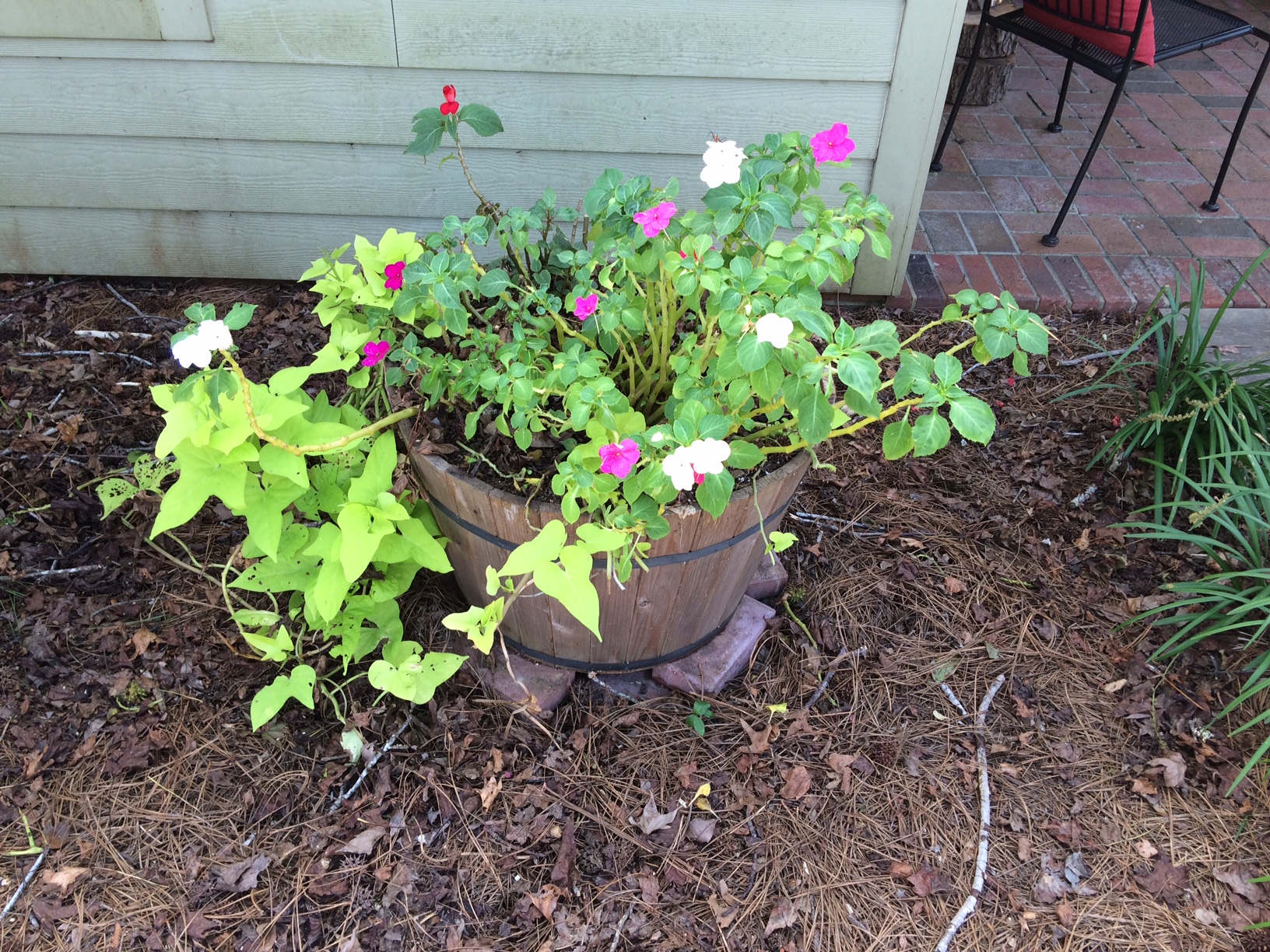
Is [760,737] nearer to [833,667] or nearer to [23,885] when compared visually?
[833,667]

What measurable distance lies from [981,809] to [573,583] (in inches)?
40.0

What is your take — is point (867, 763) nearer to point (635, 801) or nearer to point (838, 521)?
point (635, 801)

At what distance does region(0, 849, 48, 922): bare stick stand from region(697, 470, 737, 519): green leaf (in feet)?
4.56

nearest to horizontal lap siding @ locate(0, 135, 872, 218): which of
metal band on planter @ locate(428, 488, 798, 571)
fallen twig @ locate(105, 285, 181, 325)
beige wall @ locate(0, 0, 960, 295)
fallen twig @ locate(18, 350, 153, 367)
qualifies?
beige wall @ locate(0, 0, 960, 295)

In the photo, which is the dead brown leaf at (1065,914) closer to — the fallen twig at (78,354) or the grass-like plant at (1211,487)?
the grass-like plant at (1211,487)

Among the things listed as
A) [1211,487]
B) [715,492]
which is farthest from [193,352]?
[1211,487]

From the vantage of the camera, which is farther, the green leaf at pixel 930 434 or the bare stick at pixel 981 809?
the bare stick at pixel 981 809

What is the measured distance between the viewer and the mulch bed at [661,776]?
155 centimetres

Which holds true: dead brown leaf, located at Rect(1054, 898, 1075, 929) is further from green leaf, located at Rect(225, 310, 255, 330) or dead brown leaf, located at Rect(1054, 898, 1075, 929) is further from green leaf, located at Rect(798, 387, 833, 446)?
green leaf, located at Rect(225, 310, 255, 330)

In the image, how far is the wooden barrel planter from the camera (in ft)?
4.83

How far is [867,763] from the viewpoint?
178cm

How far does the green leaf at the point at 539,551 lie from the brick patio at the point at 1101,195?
1924 mm

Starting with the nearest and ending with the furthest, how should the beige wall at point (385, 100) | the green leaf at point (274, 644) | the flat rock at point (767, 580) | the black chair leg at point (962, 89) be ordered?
1. the green leaf at point (274, 644)
2. the flat rock at point (767, 580)
3. the beige wall at point (385, 100)
4. the black chair leg at point (962, 89)

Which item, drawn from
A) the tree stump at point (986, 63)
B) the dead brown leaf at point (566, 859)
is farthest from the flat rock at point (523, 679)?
the tree stump at point (986, 63)
